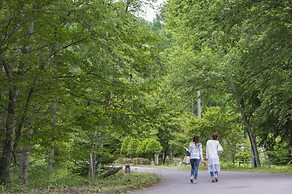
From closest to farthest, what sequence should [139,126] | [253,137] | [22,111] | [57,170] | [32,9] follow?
[32,9]
[22,111]
[139,126]
[57,170]
[253,137]

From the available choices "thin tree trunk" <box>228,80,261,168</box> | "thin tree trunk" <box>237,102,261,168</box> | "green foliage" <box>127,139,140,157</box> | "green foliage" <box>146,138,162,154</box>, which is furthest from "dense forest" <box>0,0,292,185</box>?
"green foliage" <box>127,139,140,157</box>

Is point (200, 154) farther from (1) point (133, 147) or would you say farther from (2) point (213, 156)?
(1) point (133, 147)

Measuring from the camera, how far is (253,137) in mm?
29234

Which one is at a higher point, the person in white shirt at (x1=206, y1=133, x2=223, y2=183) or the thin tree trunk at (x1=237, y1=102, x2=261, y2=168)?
the thin tree trunk at (x1=237, y1=102, x2=261, y2=168)

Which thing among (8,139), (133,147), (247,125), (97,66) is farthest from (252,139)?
(133,147)

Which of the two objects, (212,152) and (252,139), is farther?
(252,139)

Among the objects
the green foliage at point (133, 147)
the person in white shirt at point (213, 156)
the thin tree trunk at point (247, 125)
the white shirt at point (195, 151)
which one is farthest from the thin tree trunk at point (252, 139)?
the green foliage at point (133, 147)

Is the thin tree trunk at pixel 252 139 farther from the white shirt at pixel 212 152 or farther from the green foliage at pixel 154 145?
the white shirt at pixel 212 152

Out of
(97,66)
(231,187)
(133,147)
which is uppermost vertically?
(133,147)

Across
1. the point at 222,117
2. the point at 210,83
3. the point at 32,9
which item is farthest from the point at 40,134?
the point at 222,117

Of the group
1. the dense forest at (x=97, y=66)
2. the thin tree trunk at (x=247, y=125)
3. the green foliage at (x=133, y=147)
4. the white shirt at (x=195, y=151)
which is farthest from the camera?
the green foliage at (x=133, y=147)

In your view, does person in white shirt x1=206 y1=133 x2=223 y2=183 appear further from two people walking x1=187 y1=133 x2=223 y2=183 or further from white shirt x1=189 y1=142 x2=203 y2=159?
white shirt x1=189 y1=142 x2=203 y2=159

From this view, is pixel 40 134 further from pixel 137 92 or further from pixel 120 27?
pixel 120 27

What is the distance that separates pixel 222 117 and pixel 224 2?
17.4 m
